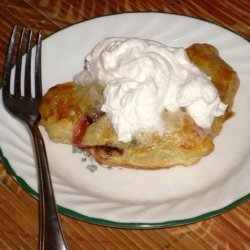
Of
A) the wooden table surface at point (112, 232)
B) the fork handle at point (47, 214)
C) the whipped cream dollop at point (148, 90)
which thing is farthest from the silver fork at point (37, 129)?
the whipped cream dollop at point (148, 90)

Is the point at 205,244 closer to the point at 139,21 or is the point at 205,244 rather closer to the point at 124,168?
the point at 124,168

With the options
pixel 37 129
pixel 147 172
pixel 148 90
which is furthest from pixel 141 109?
pixel 37 129

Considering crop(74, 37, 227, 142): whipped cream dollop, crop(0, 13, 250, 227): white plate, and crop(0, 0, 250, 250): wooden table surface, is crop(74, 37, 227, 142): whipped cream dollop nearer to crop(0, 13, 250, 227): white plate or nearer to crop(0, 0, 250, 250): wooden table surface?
crop(0, 13, 250, 227): white plate

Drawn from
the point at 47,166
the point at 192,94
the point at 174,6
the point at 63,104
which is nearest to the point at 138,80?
the point at 192,94

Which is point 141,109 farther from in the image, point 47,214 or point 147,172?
point 47,214

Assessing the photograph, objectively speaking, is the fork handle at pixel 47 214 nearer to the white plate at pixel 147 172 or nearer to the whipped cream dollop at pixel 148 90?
the white plate at pixel 147 172

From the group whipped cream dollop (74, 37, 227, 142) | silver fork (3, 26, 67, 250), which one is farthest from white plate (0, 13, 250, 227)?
whipped cream dollop (74, 37, 227, 142)
